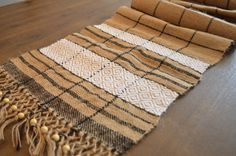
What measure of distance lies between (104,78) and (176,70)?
205 millimetres

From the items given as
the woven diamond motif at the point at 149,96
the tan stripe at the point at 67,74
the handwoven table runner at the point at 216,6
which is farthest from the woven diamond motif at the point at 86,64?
the handwoven table runner at the point at 216,6

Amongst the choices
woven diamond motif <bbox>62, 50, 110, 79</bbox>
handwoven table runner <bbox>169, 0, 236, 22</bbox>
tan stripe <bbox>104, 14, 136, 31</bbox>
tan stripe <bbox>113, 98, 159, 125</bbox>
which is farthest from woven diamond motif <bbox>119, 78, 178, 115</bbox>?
handwoven table runner <bbox>169, 0, 236, 22</bbox>

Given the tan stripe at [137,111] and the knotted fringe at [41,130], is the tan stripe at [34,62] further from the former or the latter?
the tan stripe at [137,111]

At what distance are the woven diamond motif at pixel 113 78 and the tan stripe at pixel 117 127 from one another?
3.7 inches

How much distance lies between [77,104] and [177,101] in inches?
9.4

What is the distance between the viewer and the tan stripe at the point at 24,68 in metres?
0.71

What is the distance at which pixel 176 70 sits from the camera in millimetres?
764

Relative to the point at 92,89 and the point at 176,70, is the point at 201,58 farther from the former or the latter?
the point at 92,89

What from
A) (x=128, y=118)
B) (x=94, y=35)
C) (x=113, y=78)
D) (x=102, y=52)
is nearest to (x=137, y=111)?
(x=128, y=118)

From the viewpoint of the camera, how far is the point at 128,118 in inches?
23.6

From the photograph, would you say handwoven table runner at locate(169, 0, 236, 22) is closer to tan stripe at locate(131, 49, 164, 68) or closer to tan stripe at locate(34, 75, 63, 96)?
tan stripe at locate(131, 49, 164, 68)

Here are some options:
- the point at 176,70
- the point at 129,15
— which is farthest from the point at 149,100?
the point at 129,15

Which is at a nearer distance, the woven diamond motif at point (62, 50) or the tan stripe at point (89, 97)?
the tan stripe at point (89, 97)

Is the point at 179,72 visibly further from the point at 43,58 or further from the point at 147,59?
the point at 43,58
